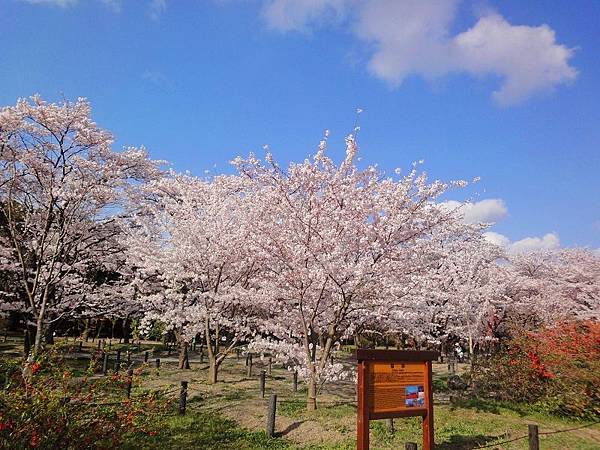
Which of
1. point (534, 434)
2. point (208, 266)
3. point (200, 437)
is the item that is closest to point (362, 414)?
point (534, 434)

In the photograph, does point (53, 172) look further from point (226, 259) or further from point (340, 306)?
point (340, 306)

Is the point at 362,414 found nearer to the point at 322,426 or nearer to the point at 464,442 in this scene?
the point at 322,426

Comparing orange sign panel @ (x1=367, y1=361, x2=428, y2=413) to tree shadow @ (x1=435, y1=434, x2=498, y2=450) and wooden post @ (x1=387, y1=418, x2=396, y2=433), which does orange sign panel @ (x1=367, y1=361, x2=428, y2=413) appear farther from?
wooden post @ (x1=387, y1=418, x2=396, y2=433)

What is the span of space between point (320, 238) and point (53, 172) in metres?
11.8

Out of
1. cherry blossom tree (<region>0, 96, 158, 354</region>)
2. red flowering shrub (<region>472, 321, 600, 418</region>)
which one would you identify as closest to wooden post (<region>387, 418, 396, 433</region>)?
red flowering shrub (<region>472, 321, 600, 418</region>)

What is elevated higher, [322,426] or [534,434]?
[534,434]

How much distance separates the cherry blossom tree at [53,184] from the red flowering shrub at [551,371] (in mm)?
16121

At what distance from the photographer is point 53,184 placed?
54.9 feet

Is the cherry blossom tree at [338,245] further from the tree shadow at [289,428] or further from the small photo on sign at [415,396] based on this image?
the small photo on sign at [415,396]

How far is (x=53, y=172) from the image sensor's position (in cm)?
1700

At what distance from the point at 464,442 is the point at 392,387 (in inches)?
143

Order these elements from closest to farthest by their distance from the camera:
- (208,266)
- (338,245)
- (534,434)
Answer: (534,434) → (338,245) → (208,266)

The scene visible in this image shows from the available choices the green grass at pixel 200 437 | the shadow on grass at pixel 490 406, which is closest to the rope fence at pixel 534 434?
the shadow on grass at pixel 490 406

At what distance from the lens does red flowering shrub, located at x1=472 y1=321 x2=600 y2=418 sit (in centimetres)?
1252
